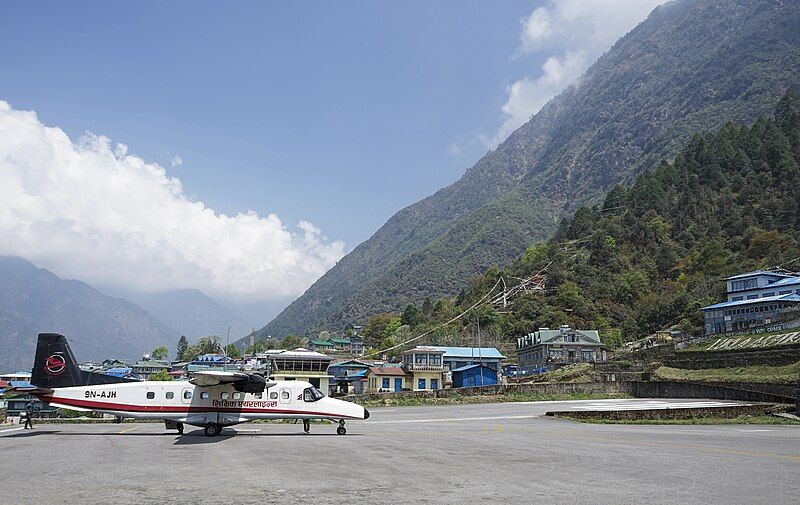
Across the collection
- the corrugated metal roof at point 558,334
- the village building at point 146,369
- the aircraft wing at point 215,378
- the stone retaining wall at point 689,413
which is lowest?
the stone retaining wall at point 689,413

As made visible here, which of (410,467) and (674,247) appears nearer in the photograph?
(410,467)

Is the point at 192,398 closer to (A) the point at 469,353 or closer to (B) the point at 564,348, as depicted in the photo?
(B) the point at 564,348

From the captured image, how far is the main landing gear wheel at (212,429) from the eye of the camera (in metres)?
23.1

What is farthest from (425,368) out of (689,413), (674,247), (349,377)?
(674,247)

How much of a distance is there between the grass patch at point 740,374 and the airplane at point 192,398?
38.4 metres

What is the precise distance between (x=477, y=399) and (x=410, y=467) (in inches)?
1406

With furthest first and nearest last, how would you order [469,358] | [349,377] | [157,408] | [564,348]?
1. [469,358]
2. [564,348]
3. [349,377]
4. [157,408]

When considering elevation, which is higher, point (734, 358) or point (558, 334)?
point (558, 334)

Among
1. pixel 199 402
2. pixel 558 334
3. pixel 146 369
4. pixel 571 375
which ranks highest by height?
pixel 558 334

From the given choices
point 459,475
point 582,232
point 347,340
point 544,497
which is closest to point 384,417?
point 459,475

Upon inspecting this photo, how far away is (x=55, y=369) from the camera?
2552cm

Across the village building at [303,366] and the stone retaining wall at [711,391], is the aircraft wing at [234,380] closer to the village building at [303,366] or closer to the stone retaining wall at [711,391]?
the stone retaining wall at [711,391]

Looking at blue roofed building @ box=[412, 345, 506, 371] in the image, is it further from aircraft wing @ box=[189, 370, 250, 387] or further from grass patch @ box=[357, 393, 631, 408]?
aircraft wing @ box=[189, 370, 250, 387]

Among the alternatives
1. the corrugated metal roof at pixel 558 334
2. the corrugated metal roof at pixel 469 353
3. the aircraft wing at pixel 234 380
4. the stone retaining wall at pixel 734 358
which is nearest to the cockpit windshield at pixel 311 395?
the aircraft wing at pixel 234 380
